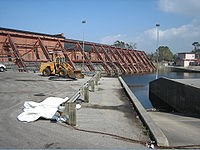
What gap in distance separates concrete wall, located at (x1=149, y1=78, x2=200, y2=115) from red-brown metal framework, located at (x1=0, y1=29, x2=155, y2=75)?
542 inches

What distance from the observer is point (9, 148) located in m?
4.34

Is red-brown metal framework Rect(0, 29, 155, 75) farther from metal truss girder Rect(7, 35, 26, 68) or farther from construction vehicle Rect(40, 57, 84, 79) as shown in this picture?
construction vehicle Rect(40, 57, 84, 79)

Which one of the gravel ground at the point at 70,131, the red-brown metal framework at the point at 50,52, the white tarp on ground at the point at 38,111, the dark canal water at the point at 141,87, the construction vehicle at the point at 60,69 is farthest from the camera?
the red-brown metal framework at the point at 50,52

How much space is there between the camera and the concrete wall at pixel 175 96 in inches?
582

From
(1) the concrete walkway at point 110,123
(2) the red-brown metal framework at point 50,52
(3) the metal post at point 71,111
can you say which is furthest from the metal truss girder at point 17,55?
(3) the metal post at point 71,111

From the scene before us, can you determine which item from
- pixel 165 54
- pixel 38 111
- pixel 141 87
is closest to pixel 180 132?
pixel 38 111

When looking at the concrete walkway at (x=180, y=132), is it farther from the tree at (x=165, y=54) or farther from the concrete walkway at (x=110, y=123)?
the tree at (x=165, y=54)

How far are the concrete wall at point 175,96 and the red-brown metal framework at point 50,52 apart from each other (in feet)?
45.1

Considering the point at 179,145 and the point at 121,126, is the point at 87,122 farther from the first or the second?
the point at 179,145

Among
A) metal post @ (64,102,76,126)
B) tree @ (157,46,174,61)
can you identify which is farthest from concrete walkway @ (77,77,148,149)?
tree @ (157,46,174,61)

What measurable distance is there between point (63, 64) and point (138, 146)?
53.3 ft

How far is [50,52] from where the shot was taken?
76.4 feet

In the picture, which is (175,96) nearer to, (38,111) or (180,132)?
(180,132)

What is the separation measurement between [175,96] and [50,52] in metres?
15.9
